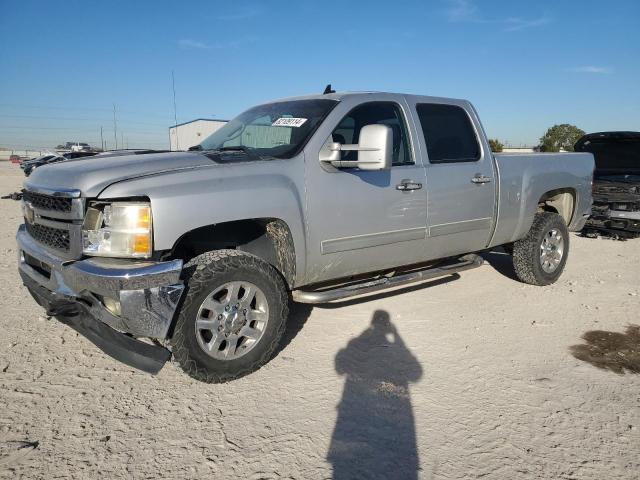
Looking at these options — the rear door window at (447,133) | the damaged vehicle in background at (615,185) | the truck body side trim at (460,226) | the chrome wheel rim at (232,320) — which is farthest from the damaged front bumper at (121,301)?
the damaged vehicle in background at (615,185)

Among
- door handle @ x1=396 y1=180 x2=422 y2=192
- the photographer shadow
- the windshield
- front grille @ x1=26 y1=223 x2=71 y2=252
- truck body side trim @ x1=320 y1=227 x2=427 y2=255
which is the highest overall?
the windshield

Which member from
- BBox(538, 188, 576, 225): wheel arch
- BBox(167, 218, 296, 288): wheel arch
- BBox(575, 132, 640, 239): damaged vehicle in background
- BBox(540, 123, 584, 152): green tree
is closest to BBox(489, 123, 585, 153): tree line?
BBox(540, 123, 584, 152): green tree

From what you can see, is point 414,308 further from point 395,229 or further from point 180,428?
point 180,428

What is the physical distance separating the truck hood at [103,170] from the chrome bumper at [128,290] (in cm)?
46

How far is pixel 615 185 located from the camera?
852 cm

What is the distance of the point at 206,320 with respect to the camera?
2936 mm

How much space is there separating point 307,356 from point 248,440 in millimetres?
1095

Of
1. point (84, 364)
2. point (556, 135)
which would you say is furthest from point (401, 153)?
point (556, 135)

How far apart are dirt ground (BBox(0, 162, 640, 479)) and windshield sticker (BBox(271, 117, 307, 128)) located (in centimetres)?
175

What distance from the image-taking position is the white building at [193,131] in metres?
6.24

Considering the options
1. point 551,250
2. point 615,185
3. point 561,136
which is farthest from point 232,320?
point 561,136

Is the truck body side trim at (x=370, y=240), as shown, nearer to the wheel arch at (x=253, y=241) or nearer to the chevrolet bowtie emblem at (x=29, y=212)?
the wheel arch at (x=253, y=241)

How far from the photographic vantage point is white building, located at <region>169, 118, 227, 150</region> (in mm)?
6242

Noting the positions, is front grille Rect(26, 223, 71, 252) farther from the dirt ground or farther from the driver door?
the driver door
